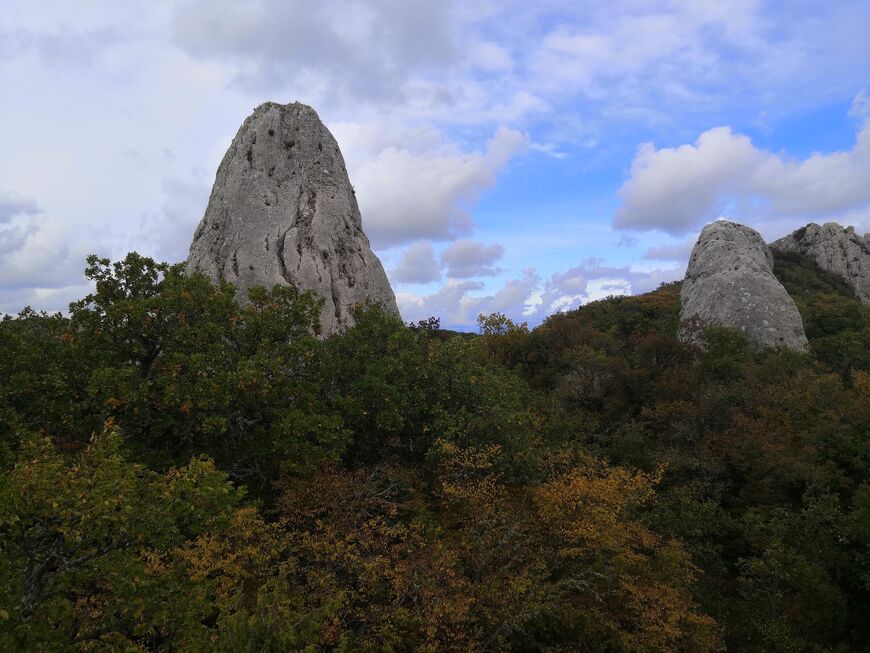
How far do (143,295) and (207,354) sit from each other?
324cm

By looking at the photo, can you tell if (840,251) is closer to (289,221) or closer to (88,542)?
(289,221)

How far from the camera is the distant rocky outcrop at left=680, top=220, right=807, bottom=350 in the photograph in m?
32.0

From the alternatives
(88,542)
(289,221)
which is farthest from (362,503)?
(289,221)

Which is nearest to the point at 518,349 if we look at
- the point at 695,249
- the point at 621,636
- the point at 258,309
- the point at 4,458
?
the point at 695,249

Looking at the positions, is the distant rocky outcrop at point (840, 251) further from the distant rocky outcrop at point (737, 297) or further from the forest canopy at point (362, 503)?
the forest canopy at point (362, 503)

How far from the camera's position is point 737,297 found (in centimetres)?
3366

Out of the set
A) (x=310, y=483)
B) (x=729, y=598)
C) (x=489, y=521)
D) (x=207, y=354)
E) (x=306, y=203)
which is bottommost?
(x=729, y=598)

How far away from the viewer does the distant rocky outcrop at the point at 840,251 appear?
60.0 meters

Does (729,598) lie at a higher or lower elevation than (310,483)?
lower

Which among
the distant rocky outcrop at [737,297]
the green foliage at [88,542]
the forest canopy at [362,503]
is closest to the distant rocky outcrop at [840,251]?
the distant rocky outcrop at [737,297]

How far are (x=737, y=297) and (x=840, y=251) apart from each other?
4199 cm

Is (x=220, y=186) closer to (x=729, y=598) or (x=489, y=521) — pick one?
(x=489, y=521)

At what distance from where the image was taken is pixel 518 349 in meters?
37.4

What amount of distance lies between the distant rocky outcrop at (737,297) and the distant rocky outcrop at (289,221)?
2155cm
